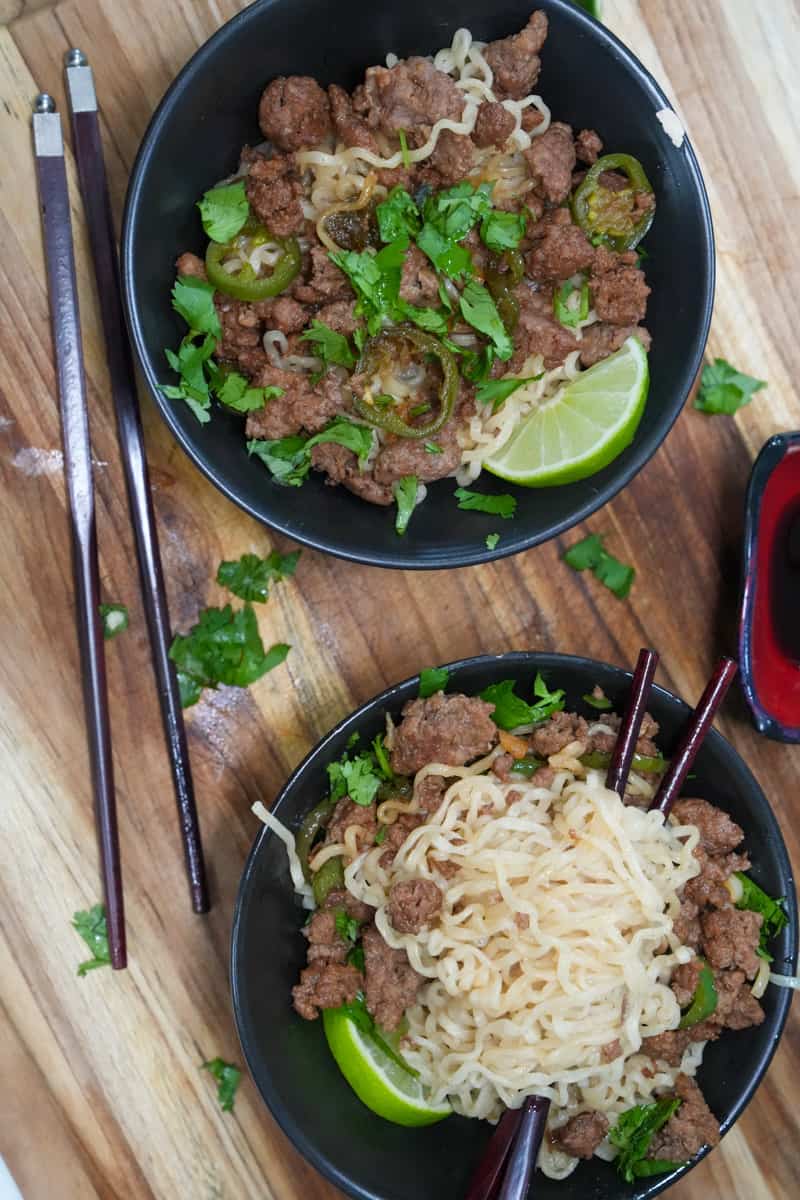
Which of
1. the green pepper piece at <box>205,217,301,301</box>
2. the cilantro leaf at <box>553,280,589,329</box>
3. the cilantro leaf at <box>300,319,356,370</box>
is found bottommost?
the cilantro leaf at <box>553,280,589,329</box>

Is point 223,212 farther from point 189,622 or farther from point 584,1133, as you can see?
point 584,1133

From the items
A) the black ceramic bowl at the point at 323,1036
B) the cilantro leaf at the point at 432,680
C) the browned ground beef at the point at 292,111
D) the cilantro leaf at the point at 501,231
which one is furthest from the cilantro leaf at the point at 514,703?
the browned ground beef at the point at 292,111

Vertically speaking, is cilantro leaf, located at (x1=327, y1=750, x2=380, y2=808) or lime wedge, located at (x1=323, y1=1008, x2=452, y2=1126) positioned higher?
cilantro leaf, located at (x1=327, y1=750, x2=380, y2=808)

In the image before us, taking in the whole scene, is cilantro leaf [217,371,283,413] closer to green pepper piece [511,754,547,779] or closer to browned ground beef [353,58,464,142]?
browned ground beef [353,58,464,142]

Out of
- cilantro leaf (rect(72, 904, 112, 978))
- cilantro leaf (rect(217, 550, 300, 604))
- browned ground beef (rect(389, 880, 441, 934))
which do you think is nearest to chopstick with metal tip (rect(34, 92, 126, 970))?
cilantro leaf (rect(72, 904, 112, 978))

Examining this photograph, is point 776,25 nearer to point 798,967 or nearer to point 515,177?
point 515,177

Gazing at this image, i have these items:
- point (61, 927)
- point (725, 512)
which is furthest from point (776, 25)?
point (61, 927)
